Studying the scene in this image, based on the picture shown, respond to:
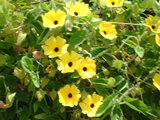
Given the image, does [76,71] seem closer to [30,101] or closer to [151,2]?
[30,101]

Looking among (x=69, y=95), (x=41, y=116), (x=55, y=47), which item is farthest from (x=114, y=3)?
(x=41, y=116)

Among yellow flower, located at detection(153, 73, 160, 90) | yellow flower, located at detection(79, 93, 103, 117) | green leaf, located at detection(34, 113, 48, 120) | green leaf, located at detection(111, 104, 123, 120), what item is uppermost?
yellow flower, located at detection(153, 73, 160, 90)

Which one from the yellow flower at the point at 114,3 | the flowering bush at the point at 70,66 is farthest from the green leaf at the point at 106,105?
the yellow flower at the point at 114,3

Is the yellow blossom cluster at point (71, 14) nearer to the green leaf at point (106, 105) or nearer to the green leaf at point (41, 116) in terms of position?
the green leaf at point (106, 105)

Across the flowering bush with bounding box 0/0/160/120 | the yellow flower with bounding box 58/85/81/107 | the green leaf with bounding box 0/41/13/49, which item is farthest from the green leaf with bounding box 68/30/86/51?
the green leaf with bounding box 0/41/13/49

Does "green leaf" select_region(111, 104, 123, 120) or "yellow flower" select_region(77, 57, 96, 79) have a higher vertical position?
"yellow flower" select_region(77, 57, 96, 79)

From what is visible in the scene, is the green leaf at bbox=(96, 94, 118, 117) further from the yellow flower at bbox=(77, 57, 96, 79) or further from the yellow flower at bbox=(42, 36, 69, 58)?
the yellow flower at bbox=(42, 36, 69, 58)

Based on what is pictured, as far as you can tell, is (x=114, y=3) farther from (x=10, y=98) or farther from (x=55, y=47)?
(x=10, y=98)
